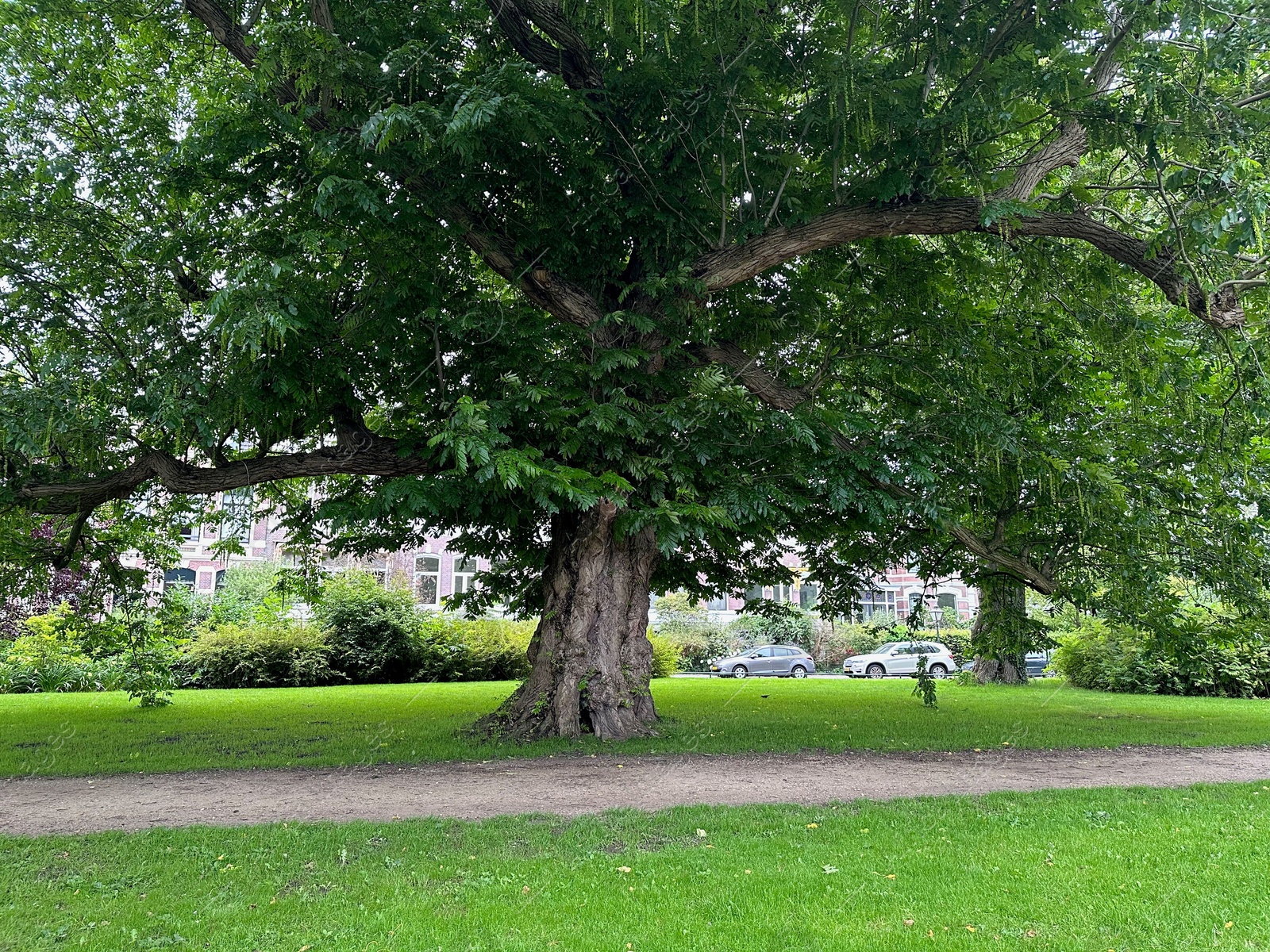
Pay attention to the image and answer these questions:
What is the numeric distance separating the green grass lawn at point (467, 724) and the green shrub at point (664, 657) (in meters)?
7.94

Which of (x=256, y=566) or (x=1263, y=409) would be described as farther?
(x=256, y=566)

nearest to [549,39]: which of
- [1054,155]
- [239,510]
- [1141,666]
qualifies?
[1054,155]

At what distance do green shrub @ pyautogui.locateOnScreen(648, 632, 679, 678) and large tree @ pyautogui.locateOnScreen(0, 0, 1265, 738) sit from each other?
56.7ft

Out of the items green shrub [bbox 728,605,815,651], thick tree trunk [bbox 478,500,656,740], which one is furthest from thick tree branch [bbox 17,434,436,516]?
green shrub [bbox 728,605,815,651]

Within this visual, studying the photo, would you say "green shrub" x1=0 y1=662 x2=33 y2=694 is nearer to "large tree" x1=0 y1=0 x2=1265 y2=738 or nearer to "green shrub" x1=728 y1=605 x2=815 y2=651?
"large tree" x1=0 y1=0 x2=1265 y2=738

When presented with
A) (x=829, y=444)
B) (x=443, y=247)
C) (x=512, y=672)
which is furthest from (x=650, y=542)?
(x=512, y=672)

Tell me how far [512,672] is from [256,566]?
43.1 ft

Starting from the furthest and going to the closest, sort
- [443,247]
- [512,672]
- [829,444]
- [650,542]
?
[512,672], [650,542], [829,444], [443,247]

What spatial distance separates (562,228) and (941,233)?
3972 mm

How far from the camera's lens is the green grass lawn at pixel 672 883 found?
4113 mm

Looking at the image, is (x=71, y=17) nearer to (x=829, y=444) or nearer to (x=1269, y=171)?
(x=829, y=444)

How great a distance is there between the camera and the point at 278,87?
27.0 ft

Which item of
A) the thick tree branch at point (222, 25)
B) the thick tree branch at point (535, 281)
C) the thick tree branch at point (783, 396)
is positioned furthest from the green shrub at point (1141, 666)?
the thick tree branch at point (222, 25)

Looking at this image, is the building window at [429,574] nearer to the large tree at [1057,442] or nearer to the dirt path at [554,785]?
the large tree at [1057,442]
